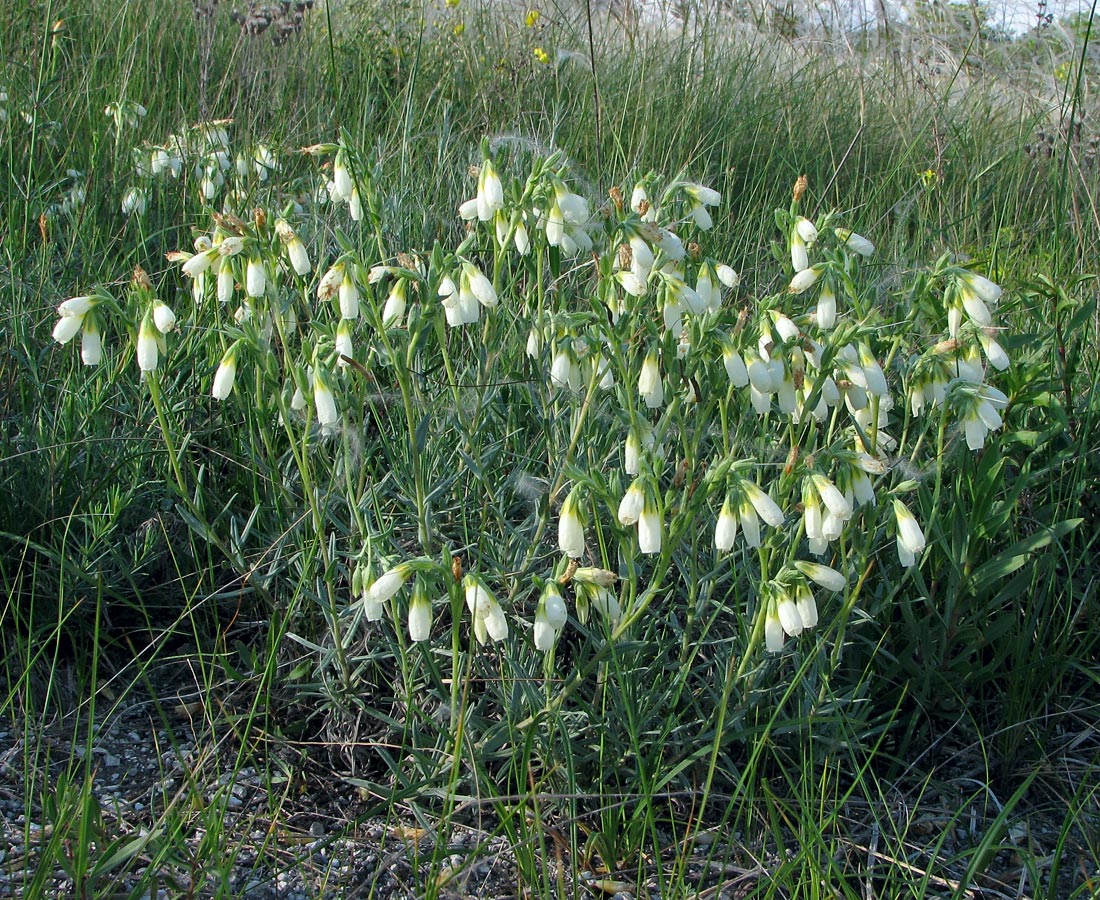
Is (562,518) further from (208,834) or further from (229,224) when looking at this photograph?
(229,224)

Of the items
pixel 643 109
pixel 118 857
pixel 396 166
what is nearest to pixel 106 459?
pixel 118 857

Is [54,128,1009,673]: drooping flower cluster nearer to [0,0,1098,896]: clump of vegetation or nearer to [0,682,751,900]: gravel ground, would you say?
[0,0,1098,896]: clump of vegetation

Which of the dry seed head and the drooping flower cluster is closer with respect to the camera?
the drooping flower cluster

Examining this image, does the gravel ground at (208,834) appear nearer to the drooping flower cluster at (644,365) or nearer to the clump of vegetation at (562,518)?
the clump of vegetation at (562,518)

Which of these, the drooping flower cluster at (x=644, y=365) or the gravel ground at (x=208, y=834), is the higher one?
the drooping flower cluster at (x=644, y=365)

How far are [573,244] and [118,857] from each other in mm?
1364

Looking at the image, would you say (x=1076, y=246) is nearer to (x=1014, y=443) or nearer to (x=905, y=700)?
(x=1014, y=443)

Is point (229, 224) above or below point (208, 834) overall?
above

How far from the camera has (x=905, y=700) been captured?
2365 mm

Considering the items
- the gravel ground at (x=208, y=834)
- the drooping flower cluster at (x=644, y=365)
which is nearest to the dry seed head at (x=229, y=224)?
the drooping flower cluster at (x=644, y=365)

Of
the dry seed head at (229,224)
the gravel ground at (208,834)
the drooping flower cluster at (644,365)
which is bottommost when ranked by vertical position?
the gravel ground at (208,834)

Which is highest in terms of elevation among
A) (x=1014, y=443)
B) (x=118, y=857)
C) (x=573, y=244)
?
(x=573, y=244)

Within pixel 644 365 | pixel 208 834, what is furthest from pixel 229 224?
pixel 208 834

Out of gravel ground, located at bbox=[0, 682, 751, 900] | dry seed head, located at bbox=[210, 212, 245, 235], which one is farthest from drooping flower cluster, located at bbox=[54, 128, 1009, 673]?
gravel ground, located at bbox=[0, 682, 751, 900]
